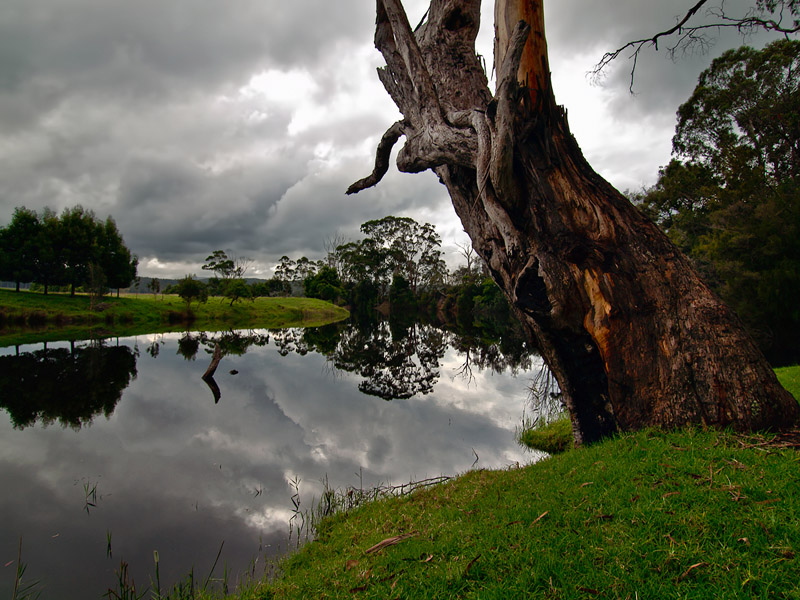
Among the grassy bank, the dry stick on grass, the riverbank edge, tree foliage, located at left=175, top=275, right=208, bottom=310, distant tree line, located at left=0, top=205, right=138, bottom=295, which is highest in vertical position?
distant tree line, located at left=0, top=205, right=138, bottom=295

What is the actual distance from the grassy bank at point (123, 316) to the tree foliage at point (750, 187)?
36.5 metres

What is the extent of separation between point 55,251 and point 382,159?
4533 cm

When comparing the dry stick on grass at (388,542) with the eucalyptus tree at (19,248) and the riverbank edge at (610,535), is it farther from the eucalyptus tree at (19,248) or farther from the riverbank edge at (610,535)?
the eucalyptus tree at (19,248)

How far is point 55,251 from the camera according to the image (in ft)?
122

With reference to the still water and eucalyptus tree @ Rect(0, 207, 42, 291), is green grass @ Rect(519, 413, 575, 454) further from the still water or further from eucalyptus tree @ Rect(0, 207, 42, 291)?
eucalyptus tree @ Rect(0, 207, 42, 291)

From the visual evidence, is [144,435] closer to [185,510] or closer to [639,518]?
[185,510]

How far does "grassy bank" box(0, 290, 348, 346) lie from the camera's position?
2973 centimetres

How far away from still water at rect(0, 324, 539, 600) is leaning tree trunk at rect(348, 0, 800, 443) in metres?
3.40

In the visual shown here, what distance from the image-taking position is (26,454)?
24.7 feet

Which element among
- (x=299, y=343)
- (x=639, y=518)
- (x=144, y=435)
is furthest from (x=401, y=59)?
(x=299, y=343)

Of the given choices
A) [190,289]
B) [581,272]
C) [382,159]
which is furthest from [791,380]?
[190,289]

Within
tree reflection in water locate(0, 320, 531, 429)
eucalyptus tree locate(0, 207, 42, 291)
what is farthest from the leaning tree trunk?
eucalyptus tree locate(0, 207, 42, 291)

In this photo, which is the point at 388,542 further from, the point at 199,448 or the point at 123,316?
the point at 123,316

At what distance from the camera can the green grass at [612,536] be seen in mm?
2068
